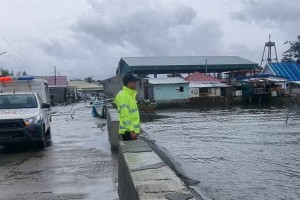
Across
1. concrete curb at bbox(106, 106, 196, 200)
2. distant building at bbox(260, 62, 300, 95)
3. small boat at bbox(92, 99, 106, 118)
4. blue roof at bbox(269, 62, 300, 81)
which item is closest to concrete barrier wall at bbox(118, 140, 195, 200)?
concrete curb at bbox(106, 106, 196, 200)

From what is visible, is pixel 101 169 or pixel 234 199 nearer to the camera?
pixel 234 199

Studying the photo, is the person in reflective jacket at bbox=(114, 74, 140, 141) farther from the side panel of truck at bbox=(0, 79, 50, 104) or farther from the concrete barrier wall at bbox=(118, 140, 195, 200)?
the side panel of truck at bbox=(0, 79, 50, 104)

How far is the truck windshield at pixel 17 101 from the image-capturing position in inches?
482

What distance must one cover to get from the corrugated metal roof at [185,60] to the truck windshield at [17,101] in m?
44.7

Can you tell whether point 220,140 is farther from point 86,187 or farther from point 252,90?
point 252,90

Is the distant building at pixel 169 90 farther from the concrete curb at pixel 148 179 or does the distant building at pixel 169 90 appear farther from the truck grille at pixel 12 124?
the concrete curb at pixel 148 179

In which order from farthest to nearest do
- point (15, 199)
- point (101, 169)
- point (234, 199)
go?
point (101, 169) < point (234, 199) < point (15, 199)

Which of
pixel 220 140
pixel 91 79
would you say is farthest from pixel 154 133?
pixel 91 79

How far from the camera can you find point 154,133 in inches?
800

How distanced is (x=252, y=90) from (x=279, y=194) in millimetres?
45223

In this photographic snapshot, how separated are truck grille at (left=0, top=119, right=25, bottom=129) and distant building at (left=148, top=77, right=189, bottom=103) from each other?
4123 cm

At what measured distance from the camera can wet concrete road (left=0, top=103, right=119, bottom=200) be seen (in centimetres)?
695

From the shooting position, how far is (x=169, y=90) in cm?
5344

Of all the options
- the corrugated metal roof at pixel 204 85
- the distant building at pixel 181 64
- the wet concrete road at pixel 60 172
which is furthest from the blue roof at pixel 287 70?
the wet concrete road at pixel 60 172
